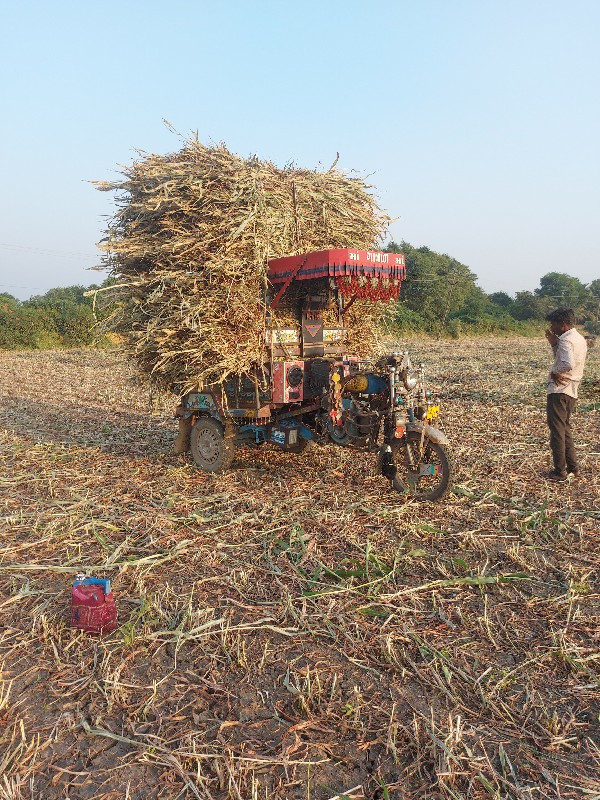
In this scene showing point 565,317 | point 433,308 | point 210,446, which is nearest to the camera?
point 565,317

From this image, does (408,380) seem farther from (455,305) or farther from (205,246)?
(455,305)

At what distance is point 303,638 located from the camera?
12.2ft

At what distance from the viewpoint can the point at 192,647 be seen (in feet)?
12.0

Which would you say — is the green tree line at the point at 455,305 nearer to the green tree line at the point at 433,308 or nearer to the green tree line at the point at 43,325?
the green tree line at the point at 433,308

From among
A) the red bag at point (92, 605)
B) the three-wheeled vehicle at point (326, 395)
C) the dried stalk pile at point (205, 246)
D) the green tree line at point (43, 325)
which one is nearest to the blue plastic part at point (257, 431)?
the three-wheeled vehicle at point (326, 395)

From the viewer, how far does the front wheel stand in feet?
19.9

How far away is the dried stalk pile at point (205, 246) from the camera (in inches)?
266

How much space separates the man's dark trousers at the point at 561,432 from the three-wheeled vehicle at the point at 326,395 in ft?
4.65

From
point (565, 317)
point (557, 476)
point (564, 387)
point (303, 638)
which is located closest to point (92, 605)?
point (303, 638)

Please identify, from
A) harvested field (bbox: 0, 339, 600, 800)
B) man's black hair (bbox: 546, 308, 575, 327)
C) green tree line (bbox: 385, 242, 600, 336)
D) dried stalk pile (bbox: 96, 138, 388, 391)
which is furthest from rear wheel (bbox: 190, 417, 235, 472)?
green tree line (bbox: 385, 242, 600, 336)

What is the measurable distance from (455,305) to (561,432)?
39499 mm

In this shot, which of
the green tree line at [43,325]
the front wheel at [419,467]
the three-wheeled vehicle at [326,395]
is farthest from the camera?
the green tree line at [43,325]

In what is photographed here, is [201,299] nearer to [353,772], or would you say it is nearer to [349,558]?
[349,558]

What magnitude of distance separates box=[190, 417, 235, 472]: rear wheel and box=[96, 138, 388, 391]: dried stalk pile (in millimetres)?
673
